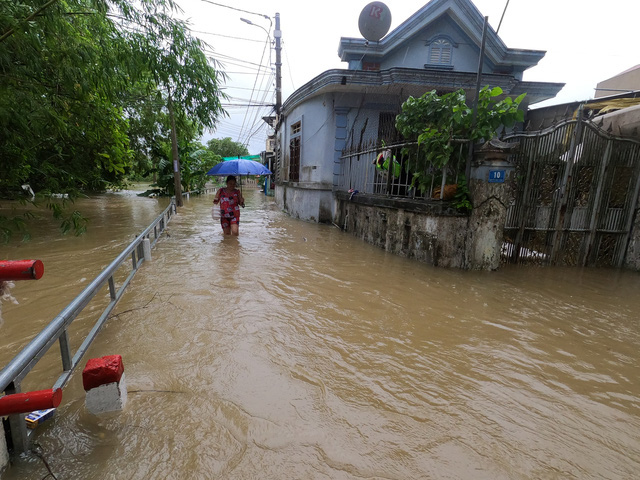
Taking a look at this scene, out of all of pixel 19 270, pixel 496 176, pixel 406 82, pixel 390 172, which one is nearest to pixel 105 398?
pixel 19 270

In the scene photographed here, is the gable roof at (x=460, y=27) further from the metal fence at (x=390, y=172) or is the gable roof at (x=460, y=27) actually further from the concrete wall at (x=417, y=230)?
the concrete wall at (x=417, y=230)

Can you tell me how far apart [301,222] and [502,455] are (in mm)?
11013

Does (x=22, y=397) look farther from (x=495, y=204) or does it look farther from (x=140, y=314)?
(x=495, y=204)

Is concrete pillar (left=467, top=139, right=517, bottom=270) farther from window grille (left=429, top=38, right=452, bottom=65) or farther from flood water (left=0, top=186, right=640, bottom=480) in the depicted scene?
window grille (left=429, top=38, right=452, bottom=65)

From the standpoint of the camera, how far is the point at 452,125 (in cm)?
616

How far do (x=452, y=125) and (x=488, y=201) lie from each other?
154cm

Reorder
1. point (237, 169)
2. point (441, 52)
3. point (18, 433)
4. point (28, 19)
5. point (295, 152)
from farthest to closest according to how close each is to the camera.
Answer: point (295, 152) < point (441, 52) < point (237, 169) < point (28, 19) < point (18, 433)

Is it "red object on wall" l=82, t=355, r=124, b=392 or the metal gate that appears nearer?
"red object on wall" l=82, t=355, r=124, b=392

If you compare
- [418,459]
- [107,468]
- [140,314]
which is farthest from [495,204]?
[107,468]

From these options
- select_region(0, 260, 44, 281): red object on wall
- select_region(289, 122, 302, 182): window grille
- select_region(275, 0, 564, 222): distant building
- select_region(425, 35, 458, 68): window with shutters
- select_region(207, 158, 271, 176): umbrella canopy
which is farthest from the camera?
select_region(289, 122, 302, 182): window grille

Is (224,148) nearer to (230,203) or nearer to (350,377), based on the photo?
(230,203)

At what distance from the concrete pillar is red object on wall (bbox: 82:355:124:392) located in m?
5.77

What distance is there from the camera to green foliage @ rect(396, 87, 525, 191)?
596 cm

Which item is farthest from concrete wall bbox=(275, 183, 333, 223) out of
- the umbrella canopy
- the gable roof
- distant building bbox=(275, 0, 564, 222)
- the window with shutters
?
the window with shutters
